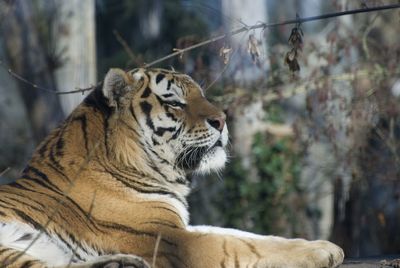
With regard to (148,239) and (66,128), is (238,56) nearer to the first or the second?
(66,128)

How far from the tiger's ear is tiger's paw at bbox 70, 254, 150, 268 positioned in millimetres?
1435

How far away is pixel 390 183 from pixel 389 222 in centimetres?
130

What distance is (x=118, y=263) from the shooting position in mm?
4598

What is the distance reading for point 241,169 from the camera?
41.0 feet

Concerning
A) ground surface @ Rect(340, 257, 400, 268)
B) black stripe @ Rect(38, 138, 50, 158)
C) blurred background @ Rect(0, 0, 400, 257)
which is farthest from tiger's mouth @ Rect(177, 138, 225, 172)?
blurred background @ Rect(0, 0, 400, 257)

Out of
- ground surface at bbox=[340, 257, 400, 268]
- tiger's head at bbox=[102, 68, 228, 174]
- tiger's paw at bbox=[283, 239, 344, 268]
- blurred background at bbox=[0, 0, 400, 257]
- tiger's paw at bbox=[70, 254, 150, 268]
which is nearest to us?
tiger's paw at bbox=[70, 254, 150, 268]

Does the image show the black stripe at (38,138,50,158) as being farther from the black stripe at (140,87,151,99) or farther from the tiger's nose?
the tiger's nose

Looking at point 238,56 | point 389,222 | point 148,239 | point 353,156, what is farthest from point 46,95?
point 148,239

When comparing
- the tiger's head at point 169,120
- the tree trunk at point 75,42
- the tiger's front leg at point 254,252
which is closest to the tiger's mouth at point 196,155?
the tiger's head at point 169,120

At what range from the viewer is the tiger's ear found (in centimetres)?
578

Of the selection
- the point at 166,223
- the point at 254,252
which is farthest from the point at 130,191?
the point at 254,252

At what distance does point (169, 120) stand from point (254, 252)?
1.29m

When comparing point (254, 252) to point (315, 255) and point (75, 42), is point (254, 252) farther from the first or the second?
point (75, 42)

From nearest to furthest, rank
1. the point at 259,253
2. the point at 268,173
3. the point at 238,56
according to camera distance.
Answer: the point at 259,253 → the point at 238,56 → the point at 268,173
